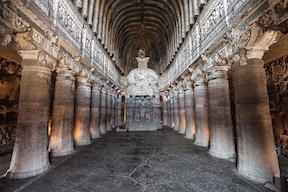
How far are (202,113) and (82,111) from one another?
757 centimetres

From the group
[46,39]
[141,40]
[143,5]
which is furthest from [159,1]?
[46,39]

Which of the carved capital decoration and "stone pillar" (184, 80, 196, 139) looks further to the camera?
"stone pillar" (184, 80, 196, 139)

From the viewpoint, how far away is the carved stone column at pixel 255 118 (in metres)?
3.96

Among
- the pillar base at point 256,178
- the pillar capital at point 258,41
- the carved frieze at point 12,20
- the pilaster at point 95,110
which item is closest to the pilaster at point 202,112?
the pillar capital at point 258,41

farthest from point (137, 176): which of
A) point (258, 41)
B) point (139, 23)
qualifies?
point (139, 23)

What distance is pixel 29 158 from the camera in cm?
437

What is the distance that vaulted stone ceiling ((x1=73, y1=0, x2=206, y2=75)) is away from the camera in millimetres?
10125

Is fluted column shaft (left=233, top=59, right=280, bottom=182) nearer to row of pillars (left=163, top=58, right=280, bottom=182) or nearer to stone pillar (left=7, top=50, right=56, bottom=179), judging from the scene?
row of pillars (left=163, top=58, right=280, bottom=182)

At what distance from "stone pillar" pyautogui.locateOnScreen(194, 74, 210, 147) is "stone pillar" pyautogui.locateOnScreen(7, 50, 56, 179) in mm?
7691

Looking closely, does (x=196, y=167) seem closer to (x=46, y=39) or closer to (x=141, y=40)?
(x=46, y=39)

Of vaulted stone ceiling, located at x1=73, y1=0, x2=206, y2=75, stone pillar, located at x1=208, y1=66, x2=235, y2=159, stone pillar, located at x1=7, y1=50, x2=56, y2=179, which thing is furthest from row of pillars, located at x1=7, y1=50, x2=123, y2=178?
stone pillar, located at x1=208, y1=66, x2=235, y2=159

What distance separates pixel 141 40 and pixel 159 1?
10.2m

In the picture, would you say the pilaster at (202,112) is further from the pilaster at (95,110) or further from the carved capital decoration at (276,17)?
the pilaster at (95,110)

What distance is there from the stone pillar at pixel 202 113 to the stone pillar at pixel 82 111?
6.97m
